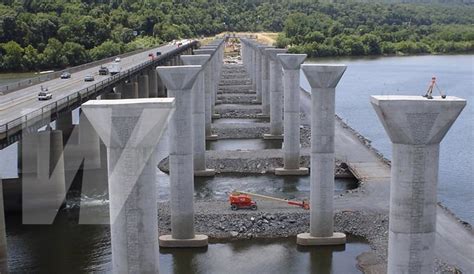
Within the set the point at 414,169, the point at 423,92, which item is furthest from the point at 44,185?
the point at 423,92

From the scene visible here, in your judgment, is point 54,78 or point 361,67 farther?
point 361,67

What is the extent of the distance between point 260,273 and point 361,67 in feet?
400

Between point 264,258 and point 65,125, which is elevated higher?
point 65,125

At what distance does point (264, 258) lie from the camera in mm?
32750

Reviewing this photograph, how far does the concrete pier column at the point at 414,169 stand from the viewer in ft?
68.7

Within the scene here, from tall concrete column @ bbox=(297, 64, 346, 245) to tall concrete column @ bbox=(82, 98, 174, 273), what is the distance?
13.9 meters

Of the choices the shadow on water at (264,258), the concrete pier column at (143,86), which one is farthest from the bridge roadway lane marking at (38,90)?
the concrete pier column at (143,86)

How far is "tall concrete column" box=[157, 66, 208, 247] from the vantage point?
34125 millimetres

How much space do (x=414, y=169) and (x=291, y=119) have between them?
27731 millimetres

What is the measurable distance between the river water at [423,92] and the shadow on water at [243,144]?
32.7ft

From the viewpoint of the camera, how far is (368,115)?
81938mm

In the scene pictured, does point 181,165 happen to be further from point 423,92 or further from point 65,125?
point 423,92

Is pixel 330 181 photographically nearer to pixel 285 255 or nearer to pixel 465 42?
pixel 285 255

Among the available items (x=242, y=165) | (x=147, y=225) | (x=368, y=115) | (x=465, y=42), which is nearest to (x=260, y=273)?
(x=147, y=225)
